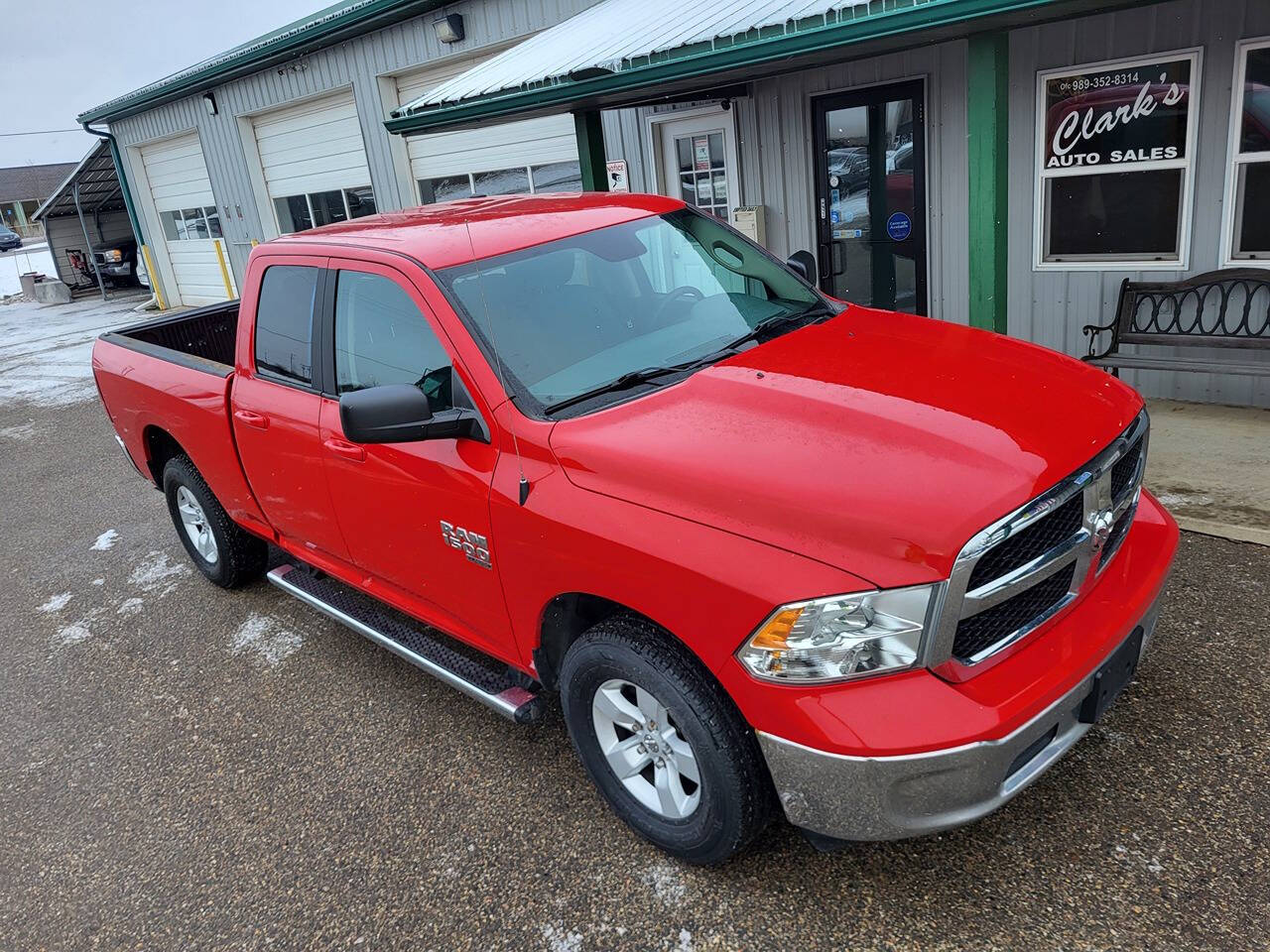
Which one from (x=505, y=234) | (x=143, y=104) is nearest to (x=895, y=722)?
(x=505, y=234)

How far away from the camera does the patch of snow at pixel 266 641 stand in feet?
14.5

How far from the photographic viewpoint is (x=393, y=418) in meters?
2.73

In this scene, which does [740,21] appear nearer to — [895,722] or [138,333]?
[138,333]

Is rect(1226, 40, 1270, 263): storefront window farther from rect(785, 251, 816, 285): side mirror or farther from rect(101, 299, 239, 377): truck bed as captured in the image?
rect(101, 299, 239, 377): truck bed

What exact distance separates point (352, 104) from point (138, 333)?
27.8ft

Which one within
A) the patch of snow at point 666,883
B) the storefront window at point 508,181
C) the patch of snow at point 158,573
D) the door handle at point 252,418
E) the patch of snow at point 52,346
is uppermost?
the storefront window at point 508,181

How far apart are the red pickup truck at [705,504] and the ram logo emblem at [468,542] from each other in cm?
2

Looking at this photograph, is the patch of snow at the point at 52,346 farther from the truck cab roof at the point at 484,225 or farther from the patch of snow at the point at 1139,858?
the patch of snow at the point at 1139,858

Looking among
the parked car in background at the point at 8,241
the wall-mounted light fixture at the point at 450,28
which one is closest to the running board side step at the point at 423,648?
the wall-mounted light fixture at the point at 450,28

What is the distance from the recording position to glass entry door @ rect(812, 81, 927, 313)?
7.23 meters

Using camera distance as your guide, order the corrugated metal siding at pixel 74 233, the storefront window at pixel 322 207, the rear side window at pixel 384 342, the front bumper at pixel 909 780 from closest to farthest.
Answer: the front bumper at pixel 909 780 < the rear side window at pixel 384 342 < the storefront window at pixel 322 207 < the corrugated metal siding at pixel 74 233

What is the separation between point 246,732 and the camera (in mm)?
3791

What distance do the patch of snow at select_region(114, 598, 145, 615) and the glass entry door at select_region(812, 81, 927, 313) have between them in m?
5.98

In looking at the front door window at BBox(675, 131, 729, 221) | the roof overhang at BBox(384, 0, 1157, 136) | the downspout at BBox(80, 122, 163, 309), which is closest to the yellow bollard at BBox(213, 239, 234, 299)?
the downspout at BBox(80, 122, 163, 309)
